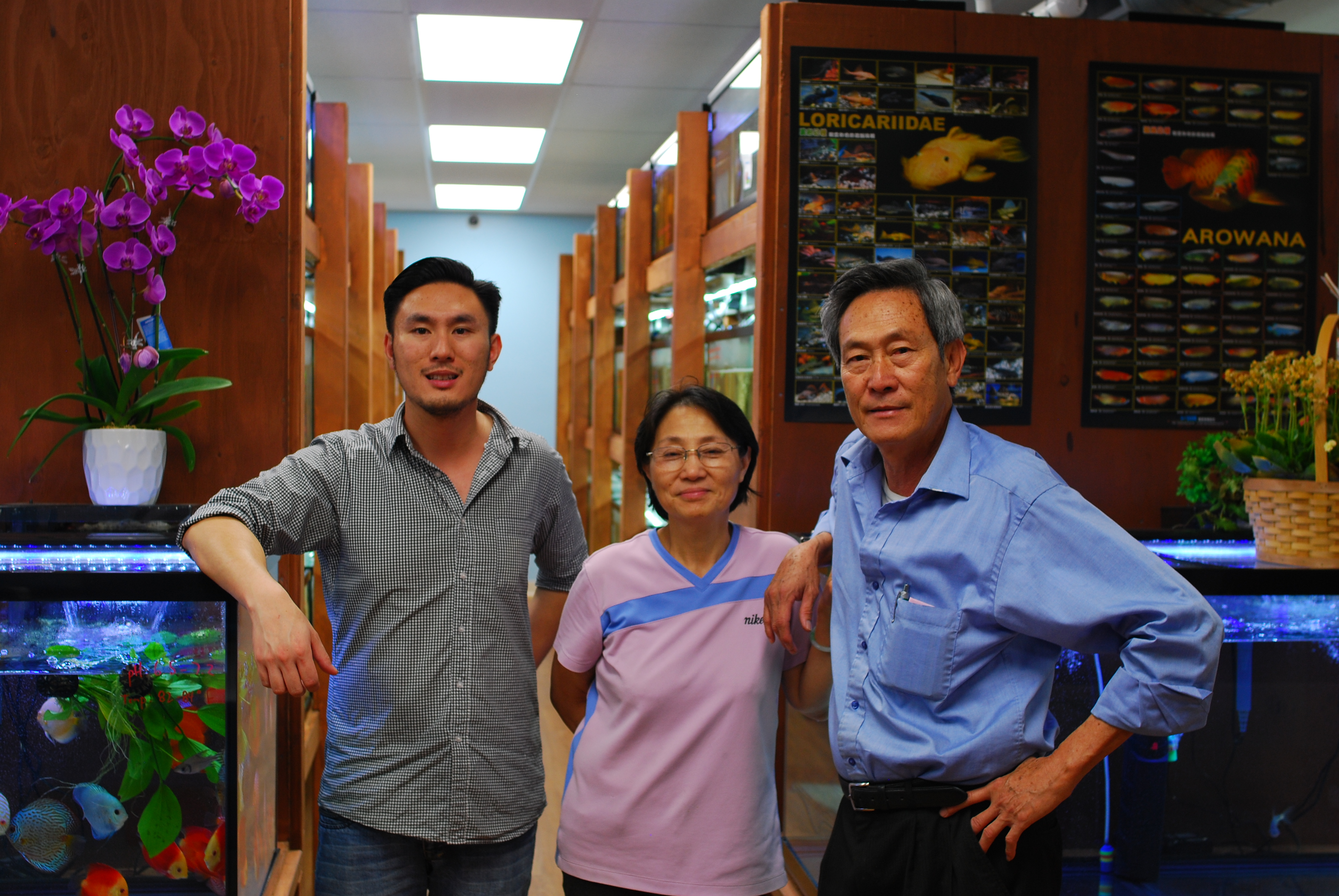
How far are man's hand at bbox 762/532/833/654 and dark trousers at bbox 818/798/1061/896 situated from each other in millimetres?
291

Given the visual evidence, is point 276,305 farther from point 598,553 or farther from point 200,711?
point 598,553

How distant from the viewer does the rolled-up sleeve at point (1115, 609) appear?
4.21 feet

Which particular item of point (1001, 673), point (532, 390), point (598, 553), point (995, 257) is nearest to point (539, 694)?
point (995, 257)

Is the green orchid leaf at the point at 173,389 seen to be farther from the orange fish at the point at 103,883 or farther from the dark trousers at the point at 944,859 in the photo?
the dark trousers at the point at 944,859

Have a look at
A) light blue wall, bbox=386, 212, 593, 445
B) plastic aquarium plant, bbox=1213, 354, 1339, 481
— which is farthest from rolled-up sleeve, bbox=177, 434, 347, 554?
light blue wall, bbox=386, 212, 593, 445

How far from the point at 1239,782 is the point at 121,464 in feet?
8.47

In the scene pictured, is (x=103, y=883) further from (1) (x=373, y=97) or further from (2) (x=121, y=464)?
(1) (x=373, y=97)

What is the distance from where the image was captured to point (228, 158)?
7.85 feet

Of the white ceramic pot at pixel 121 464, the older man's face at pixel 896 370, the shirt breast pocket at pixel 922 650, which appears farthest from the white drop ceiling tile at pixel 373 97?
the shirt breast pocket at pixel 922 650

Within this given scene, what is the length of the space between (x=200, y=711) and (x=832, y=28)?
2340mm

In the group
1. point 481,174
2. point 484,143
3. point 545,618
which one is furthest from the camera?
point 481,174

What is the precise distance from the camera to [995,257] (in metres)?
2.96

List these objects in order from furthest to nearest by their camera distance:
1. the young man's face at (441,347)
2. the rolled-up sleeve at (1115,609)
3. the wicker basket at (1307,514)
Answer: the wicker basket at (1307,514) → the young man's face at (441,347) → the rolled-up sleeve at (1115,609)

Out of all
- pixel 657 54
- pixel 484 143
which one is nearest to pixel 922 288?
pixel 657 54
